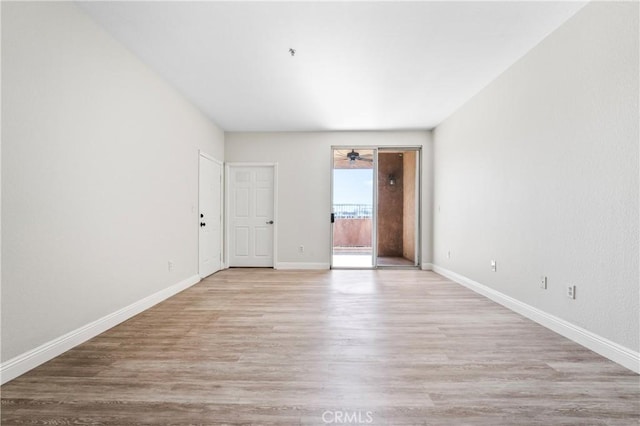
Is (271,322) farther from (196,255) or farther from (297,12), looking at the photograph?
(297,12)

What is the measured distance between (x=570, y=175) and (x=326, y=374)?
2.49 meters

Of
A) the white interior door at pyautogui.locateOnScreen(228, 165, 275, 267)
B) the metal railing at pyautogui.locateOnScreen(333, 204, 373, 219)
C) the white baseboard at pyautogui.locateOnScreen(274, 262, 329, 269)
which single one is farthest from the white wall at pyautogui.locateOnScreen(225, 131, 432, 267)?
the metal railing at pyautogui.locateOnScreen(333, 204, 373, 219)

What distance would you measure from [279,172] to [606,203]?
4.61 metres

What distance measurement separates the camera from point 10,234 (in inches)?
71.1

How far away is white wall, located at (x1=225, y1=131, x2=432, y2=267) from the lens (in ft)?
18.5

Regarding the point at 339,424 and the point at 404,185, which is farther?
the point at 404,185

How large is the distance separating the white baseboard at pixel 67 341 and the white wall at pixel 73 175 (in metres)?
0.05

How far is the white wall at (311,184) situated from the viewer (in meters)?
5.64

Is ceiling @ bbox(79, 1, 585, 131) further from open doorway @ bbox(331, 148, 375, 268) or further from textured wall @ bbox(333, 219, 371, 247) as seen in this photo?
textured wall @ bbox(333, 219, 371, 247)

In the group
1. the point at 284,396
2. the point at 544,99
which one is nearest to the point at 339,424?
the point at 284,396

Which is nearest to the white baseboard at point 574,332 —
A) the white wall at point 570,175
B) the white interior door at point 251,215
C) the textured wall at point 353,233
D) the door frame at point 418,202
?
the white wall at point 570,175

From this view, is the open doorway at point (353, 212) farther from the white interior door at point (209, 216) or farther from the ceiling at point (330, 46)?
the ceiling at point (330, 46)

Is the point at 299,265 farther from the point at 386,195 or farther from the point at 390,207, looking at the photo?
the point at 386,195

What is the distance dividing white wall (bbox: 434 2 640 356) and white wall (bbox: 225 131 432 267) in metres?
1.74
